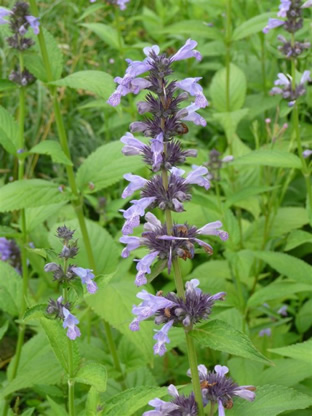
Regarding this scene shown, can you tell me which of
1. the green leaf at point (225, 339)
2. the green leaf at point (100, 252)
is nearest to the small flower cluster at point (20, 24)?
the green leaf at point (100, 252)

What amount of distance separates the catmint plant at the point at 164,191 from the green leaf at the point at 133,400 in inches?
5.3

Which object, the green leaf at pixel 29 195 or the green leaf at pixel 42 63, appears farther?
the green leaf at pixel 42 63

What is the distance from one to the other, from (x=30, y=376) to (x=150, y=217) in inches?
51.4

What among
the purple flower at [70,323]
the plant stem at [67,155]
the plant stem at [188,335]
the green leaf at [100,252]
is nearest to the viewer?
the plant stem at [188,335]

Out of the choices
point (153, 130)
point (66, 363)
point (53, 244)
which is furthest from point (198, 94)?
→ point (53, 244)

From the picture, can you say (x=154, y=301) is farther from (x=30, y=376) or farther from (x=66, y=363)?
(x=30, y=376)

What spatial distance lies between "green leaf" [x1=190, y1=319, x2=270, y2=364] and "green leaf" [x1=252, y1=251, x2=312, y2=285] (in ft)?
3.82

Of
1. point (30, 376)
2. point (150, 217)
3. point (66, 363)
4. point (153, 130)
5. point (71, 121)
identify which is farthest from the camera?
point (71, 121)

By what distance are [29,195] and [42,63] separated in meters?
0.70

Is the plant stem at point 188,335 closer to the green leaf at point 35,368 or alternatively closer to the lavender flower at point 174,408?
the lavender flower at point 174,408

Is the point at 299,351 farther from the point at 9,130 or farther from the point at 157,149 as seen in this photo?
the point at 9,130

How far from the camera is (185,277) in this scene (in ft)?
12.5

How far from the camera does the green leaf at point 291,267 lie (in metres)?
2.93

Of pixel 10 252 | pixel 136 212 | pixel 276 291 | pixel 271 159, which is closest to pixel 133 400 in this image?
pixel 136 212
